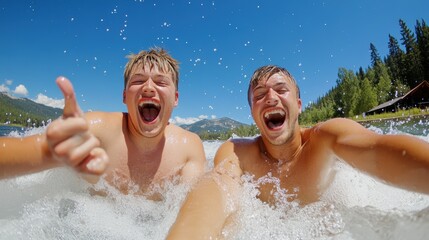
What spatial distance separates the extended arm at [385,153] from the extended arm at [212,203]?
1.00 metres

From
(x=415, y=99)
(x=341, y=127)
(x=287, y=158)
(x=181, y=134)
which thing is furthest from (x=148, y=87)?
(x=415, y=99)

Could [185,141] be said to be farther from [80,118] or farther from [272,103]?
[80,118]

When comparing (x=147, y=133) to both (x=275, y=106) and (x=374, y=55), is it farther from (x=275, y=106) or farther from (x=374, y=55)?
(x=374, y=55)

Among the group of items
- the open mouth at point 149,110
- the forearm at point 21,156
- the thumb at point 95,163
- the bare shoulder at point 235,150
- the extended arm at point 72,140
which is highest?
the open mouth at point 149,110

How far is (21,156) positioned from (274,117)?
253 centimetres

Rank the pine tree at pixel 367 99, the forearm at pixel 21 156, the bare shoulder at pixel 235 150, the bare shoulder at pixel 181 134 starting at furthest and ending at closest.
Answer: the pine tree at pixel 367 99 → the bare shoulder at pixel 181 134 → the bare shoulder at pixel 235 150 → the forearm at pixel 21 156

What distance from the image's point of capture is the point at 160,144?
4020 millimetres

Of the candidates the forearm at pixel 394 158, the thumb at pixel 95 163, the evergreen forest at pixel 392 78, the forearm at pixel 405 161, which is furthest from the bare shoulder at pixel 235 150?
the evergreen forest at pixel 392 78

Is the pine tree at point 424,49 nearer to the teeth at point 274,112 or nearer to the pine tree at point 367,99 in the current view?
the pine tree at point 367,99

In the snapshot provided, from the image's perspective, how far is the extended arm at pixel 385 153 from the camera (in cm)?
226

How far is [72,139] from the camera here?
1.41 m

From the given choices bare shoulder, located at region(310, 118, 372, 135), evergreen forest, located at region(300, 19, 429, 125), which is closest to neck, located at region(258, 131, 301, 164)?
bare shoulder, located at region(310, 118, 372, 135)

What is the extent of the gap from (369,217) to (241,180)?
3.89 feet

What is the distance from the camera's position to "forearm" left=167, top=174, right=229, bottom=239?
240 cm
